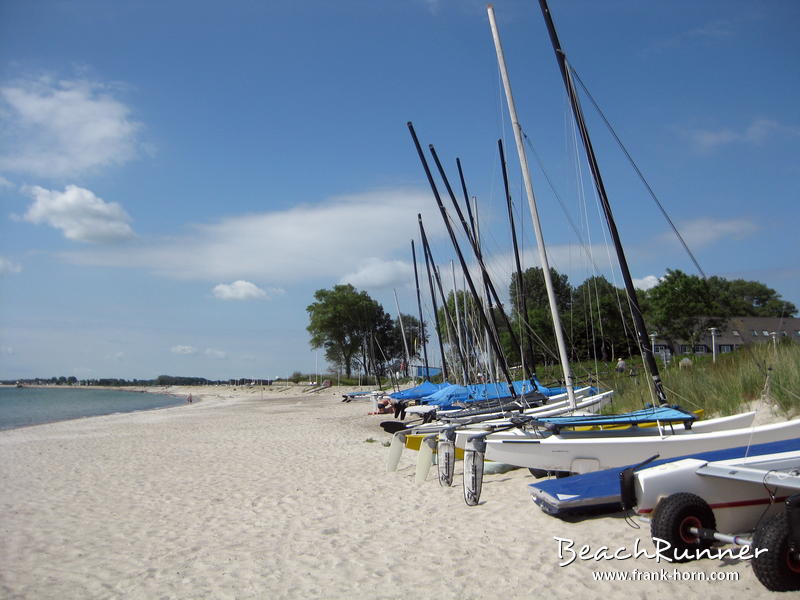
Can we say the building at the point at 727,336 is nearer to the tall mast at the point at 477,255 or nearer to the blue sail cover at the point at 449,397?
the blue sail cover at the point at 449,397

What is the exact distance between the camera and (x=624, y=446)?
912cm

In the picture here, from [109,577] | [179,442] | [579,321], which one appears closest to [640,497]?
[109,577]

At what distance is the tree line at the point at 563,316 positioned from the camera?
51062 millimetres

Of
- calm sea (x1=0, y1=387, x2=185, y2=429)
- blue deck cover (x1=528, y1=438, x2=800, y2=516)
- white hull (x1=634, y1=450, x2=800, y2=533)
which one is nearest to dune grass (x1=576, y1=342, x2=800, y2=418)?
blue deck cover (x1=528, y1=438, x2=800, y2=516)

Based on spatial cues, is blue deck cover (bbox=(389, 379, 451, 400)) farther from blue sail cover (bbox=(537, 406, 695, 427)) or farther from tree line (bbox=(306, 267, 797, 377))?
blue sail cover (bbox=(537, 406, 695, 427))

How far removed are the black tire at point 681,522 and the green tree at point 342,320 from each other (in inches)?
2711

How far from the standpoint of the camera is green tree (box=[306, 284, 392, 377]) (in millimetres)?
77000

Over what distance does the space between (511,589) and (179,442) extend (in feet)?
61.7

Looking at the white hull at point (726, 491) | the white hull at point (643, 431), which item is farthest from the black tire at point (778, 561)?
the white hull at point (643, 431)

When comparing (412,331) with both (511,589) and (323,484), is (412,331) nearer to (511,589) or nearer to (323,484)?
(323,484)

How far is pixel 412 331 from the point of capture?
9050cm

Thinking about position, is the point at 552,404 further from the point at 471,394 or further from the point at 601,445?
the point at 601,445

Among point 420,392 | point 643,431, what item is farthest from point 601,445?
point 420,392

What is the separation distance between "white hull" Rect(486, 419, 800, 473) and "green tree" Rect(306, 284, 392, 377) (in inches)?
2577
